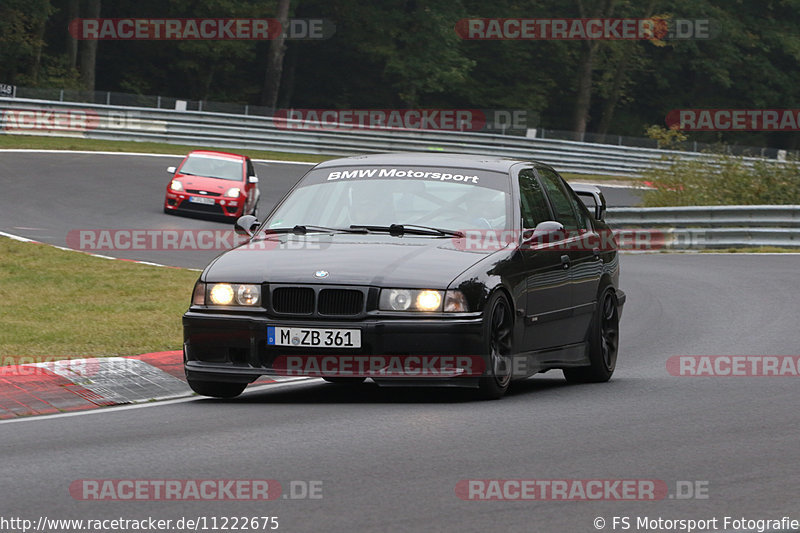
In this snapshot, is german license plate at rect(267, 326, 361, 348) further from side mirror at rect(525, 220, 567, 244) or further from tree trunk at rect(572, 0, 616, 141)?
tree trunk at rect(572, 0, 616, 141)

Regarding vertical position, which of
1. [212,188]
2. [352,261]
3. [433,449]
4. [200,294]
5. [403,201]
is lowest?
[433,449]

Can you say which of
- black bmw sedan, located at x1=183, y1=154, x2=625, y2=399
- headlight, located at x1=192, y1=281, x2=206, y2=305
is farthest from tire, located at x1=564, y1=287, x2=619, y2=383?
headlight, located at x1=192, y1=281, x2=206, y2=305

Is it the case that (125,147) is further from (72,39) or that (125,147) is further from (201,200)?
(72,39)

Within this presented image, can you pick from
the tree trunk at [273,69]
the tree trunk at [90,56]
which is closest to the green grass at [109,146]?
the tree trunk at [273,69]

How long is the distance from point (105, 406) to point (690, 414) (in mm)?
3641

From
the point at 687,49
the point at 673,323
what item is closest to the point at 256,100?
the point at 687,49

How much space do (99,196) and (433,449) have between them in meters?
24.4

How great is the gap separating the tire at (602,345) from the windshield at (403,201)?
Result: 144cm

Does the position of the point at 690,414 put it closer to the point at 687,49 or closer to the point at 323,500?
the point at 323,500

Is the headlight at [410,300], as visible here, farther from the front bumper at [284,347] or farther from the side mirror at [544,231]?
the side mirror at [544,231]

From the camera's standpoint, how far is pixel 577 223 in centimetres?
1102

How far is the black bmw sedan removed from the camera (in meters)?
8.58

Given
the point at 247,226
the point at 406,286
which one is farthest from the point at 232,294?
the point at 247,226

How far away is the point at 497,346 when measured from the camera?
29.5 feet
